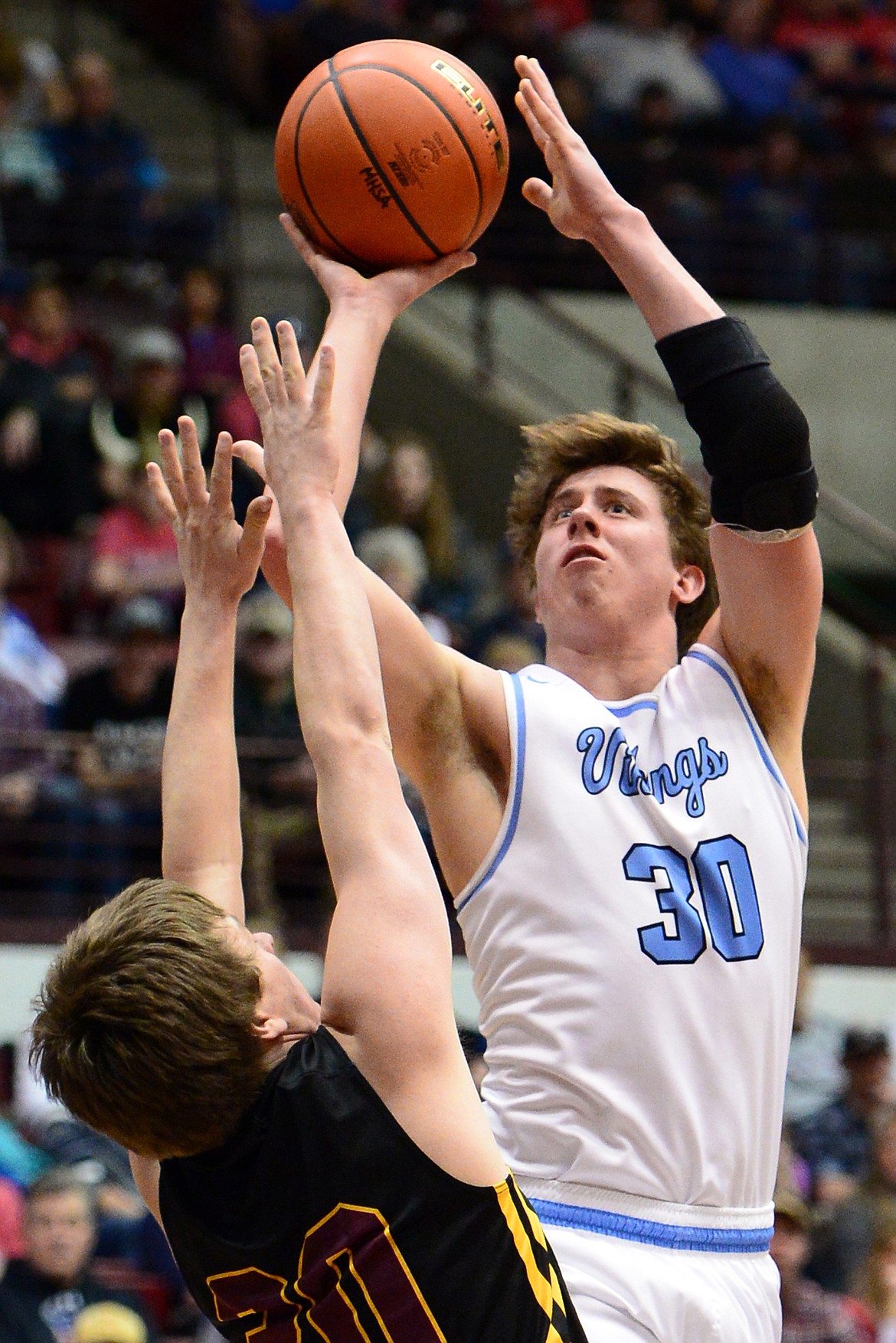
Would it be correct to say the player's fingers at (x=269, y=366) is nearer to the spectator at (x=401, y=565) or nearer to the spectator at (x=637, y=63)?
the spectator at (x=401, y=565)

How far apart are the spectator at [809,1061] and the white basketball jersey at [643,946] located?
16.8 feet

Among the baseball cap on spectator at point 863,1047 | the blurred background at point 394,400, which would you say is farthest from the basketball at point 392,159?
the baseball cap on spectator at point 863,1047

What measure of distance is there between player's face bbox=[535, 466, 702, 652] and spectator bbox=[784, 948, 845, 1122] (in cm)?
498

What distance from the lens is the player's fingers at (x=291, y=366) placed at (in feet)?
9.49

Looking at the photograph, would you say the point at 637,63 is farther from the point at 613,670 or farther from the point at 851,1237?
the point at 613,670

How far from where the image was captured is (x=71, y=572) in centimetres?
970

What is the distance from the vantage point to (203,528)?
3.42 metres

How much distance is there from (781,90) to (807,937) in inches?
278

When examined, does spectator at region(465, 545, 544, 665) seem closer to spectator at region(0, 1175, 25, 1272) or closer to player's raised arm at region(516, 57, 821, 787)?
spectator at region(0, 1175, 25, 1272)

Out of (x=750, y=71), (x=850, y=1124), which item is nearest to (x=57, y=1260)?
(x=850, y=1124)

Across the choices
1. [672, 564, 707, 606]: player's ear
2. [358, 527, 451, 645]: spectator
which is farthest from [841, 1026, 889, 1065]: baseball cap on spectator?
[672, 564, 707, 606]: player's ear

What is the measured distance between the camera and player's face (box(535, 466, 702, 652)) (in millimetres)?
3561

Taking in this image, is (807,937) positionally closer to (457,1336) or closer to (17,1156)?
(17,1156)

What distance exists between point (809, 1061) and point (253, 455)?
607cm
